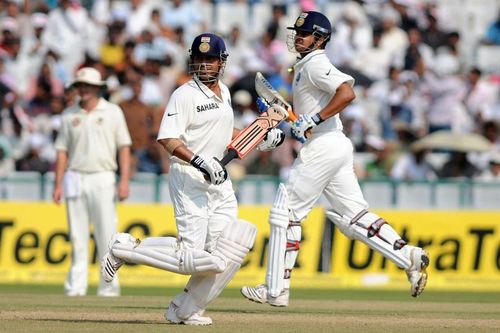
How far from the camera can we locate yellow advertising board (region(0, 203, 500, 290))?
15.1 metres

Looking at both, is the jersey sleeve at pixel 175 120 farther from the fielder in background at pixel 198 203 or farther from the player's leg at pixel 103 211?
the player's leg at pixel 103 211

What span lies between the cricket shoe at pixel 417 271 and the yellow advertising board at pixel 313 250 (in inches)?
198

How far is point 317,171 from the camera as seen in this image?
32.2 ft

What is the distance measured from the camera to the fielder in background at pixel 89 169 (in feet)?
40.9

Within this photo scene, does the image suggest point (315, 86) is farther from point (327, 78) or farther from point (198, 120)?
point (198, 120)

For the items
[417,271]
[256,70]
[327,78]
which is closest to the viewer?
[327,78]

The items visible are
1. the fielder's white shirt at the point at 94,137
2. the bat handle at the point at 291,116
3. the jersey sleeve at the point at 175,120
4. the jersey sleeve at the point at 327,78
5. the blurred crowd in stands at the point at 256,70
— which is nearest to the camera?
the jersey sleeve at the point at 175,120

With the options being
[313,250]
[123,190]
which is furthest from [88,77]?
[313,250]

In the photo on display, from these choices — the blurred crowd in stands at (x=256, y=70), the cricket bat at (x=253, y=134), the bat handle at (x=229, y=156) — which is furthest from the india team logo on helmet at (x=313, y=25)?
the blurred crowd in stands at (x=256, y=70)

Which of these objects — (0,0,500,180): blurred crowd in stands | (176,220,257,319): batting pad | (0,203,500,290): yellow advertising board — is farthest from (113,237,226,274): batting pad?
(0,0,500,180): blurred crowd in stands

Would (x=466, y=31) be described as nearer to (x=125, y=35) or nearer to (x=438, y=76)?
(x=438, y=76)

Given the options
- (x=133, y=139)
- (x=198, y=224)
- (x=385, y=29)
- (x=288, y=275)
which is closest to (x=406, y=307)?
(x=288, y=275)

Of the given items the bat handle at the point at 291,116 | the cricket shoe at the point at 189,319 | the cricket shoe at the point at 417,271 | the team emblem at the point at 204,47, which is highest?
the team emblem at the point at 204,47

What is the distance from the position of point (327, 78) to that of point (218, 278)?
2.01 metres
